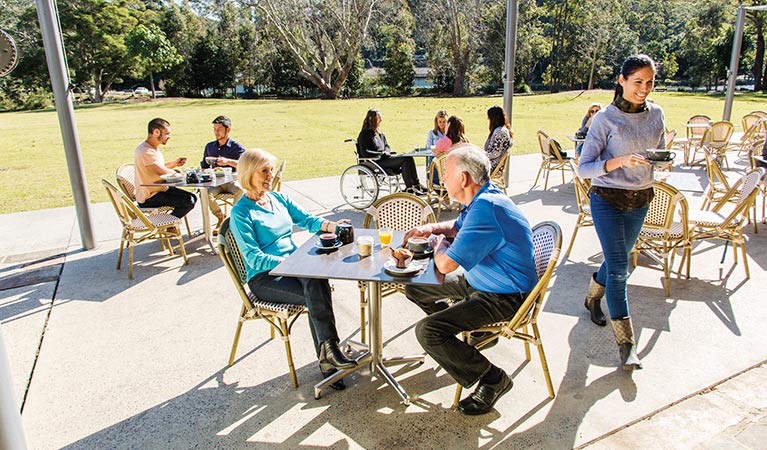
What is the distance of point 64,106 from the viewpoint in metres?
4.94

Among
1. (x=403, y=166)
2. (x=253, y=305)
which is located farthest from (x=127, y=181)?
(x=403, y=166)

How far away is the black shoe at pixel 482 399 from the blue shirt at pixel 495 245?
482 mm

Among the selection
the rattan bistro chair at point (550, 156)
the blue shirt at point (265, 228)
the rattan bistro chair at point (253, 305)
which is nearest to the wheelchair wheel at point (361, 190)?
the rattan bistro chair at point (550, 156)

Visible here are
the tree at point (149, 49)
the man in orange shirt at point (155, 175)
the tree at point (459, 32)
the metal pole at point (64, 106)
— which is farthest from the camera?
the tree at point (459, 32)

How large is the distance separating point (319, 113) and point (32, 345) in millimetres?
24990

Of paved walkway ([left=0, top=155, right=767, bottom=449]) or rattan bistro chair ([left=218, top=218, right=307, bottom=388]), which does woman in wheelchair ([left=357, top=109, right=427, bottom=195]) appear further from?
rattan bistro chair ([left=218, top=218, right=307, bottom=388])

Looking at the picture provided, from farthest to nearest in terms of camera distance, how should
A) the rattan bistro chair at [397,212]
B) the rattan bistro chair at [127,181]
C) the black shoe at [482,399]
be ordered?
the rattan bistro chair at [127,181]
the rattan bistro chair at [397,212]
the black shoe at [482,399]

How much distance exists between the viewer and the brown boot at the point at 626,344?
2.89m

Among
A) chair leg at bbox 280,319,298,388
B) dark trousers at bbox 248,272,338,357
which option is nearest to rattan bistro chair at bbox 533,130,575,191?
dark trousers at bbox 248,272,338,357

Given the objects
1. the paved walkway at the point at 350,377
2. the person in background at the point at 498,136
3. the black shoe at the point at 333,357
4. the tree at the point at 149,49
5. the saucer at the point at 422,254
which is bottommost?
the paved walkway at the point at 350,377

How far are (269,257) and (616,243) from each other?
6.55ft

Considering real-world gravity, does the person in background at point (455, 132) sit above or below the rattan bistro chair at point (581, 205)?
above

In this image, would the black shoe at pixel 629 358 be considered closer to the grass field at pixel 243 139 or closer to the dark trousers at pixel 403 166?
the dark trousers at pixel 403 166

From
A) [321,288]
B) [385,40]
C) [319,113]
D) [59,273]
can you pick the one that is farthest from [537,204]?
[385,40]
